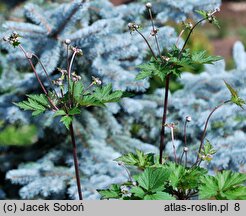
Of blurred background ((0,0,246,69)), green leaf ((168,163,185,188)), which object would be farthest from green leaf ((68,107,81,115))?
blurred background ((0,0,246,69))

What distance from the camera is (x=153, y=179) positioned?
1.36 m

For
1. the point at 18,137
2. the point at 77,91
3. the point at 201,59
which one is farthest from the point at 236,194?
the point at 18,137

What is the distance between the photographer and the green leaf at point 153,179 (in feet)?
4.41

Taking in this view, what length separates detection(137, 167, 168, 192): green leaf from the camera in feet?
4.41

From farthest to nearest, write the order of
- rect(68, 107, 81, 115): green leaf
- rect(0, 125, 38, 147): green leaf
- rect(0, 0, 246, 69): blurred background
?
rect(0, 0, 246, 69): blurred background
rect(0, 125, 38, 147): green leaf
rect(68, 107, 81, 115): green leaf

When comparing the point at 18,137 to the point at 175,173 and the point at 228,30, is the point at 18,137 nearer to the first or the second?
the point at 175,173

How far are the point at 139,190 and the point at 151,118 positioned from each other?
5.30ft

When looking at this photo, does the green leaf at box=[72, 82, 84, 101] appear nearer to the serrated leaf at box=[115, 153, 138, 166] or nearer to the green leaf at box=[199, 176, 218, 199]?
the serrated leaf at box=[115, 153, 138, 166]

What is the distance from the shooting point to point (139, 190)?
1.36 metres

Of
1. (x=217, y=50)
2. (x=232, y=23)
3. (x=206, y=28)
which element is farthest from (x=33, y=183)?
(x=232, y=23)

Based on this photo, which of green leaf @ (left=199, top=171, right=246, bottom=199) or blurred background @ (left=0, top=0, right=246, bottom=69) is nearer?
green leaf @ (left=199, top=171, right=246, bottom=199)

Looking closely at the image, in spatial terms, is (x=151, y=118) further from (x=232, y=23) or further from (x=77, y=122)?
(x=232, y=23)

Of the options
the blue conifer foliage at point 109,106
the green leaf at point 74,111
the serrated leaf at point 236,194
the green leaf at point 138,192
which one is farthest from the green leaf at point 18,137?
the serrated leaf at point 236,194

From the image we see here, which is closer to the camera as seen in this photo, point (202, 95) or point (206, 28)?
point (202, 95)
